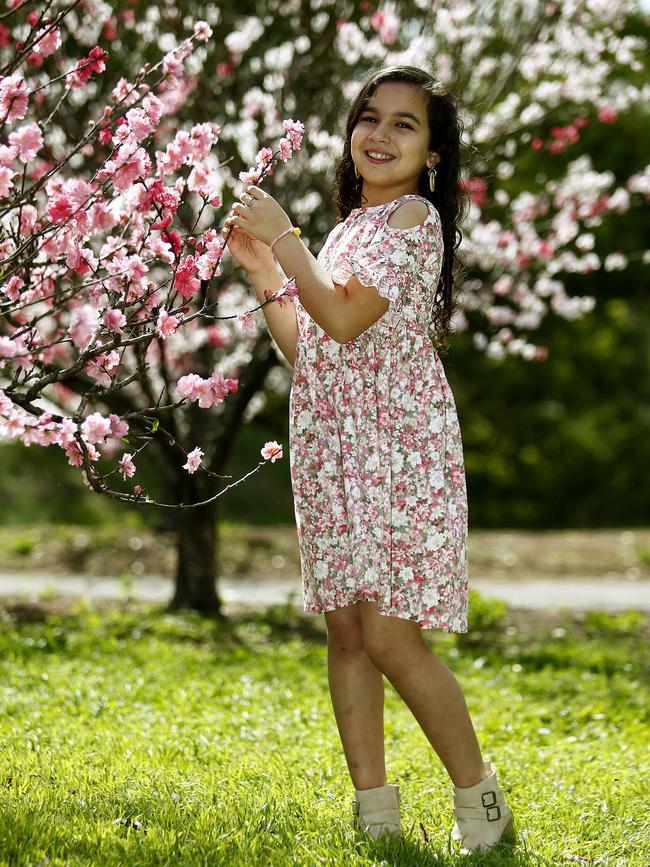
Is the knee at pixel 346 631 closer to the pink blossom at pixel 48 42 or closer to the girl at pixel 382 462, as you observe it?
the girl at pixel 382 462

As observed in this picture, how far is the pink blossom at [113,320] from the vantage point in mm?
2408

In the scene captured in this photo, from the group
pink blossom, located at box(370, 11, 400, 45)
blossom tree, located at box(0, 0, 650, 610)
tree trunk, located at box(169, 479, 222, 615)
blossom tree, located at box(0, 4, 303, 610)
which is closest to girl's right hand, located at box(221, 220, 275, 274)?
blossom tree, located at box(0, 4, 303, 610)

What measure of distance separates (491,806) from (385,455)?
908 millimetres

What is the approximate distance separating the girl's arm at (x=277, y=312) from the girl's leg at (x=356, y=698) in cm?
71

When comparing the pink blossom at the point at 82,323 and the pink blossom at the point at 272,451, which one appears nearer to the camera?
the pink blossom at the point at 82,323

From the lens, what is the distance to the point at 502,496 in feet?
45.9

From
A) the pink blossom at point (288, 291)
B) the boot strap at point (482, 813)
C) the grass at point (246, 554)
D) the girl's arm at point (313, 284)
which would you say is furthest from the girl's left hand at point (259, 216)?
the grass at point (246, 554)

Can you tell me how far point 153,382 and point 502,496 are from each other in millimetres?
7728

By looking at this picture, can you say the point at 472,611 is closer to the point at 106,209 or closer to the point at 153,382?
the point at 153,382

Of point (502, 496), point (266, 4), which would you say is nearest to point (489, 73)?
point (266, 4)

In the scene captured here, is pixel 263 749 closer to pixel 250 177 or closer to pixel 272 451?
pixel 272 451

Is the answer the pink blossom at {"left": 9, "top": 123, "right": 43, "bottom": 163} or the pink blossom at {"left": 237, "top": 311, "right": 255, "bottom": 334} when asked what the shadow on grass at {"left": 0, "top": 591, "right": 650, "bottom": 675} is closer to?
the pink blossom at {"left": 237, "top": 311, "right": 255, "bottom": 334}

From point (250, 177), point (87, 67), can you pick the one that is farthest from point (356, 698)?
point (87, 67)

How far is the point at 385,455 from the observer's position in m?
2.53
